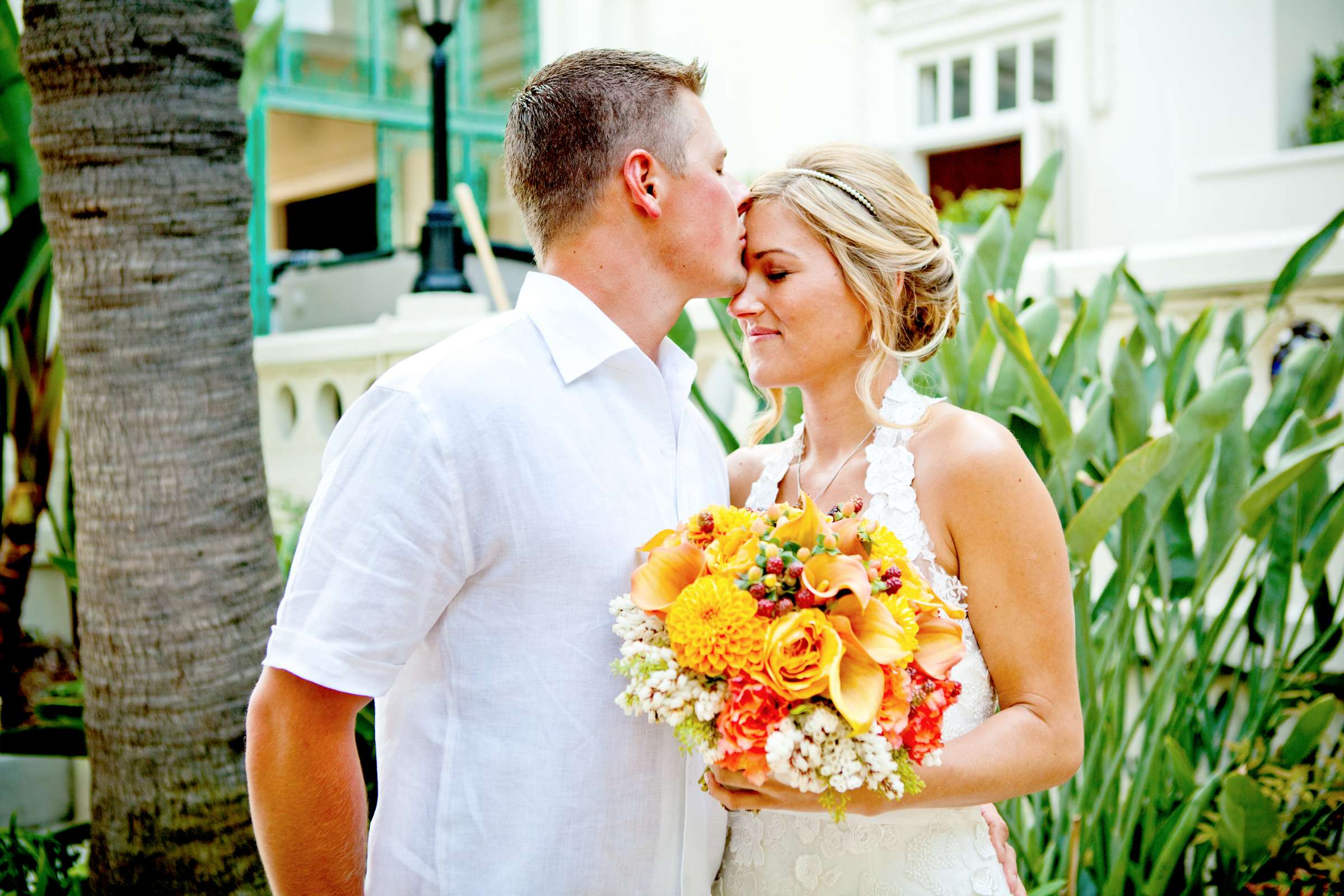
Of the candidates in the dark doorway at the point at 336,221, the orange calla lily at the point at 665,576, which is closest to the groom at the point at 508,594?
the orange calla lily at the point at 665,576

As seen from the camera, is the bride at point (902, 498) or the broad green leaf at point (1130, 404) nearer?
the bride at point (902, 498)

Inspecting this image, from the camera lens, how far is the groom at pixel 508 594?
59.7 inches

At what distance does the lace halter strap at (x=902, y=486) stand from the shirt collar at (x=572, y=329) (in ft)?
1.71

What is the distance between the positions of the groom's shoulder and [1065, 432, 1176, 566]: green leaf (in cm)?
122

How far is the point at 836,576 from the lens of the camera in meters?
1.37

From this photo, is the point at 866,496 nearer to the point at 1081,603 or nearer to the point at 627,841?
the point at 627,841

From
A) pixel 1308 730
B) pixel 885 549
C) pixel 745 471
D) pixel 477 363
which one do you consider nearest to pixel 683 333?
pixel 745 471

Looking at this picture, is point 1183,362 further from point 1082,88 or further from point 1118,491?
point 1082,88

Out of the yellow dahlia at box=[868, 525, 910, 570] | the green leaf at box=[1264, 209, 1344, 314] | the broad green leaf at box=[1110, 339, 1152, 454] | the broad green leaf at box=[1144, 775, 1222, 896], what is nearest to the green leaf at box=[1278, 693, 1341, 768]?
the broad green leaf at box=[1144, 775, 1222, 896]

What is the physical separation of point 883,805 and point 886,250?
0.99 m

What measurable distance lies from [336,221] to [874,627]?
1684cm

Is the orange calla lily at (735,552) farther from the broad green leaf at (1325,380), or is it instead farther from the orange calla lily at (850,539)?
the broad green leaf at (1325,380)

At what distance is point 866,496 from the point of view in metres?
2.02

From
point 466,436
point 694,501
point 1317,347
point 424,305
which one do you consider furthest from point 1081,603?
point 424,305
